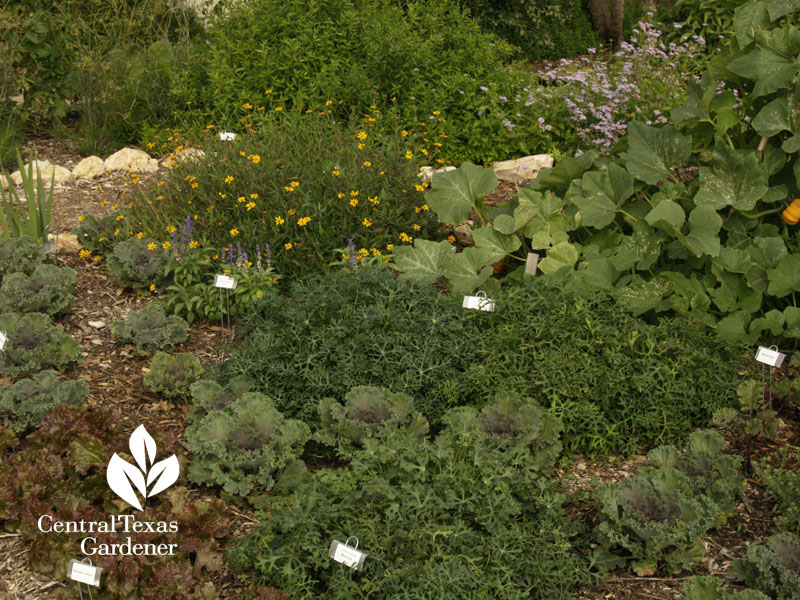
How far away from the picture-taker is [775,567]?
2.76 metres

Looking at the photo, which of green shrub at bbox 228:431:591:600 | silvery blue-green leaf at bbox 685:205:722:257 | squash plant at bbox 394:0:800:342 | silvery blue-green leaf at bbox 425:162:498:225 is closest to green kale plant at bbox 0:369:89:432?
green shrub at bbox 228:431:591:600

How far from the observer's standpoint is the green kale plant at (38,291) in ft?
14.3

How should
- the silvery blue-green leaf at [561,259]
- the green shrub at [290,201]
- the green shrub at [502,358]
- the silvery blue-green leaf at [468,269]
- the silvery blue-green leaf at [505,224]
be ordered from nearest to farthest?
the green shrub at [502,358], the silvery blue-green leaf at [468,269], the silvery blue-green leaf at [561,259], the silvery blue-green leaf at [505,224], the green shrub at [290,201]

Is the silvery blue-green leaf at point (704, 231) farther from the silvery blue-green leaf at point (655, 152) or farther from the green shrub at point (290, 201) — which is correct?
the green shrub at point (290, 201)

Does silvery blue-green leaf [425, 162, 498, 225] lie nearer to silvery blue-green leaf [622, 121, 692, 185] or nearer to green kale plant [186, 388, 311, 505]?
silvery blue-green leaf [622, 121, 692, 185]

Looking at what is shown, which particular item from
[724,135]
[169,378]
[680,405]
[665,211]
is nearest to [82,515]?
[169,378]

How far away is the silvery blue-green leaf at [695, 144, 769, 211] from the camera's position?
162 inches

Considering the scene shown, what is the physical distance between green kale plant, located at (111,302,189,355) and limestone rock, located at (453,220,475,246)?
73.3 inches

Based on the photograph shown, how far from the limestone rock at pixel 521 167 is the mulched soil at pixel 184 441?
210 mm

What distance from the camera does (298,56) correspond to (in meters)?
6.62

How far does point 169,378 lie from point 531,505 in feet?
5.96

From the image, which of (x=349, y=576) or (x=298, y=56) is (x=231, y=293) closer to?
(x=349, y=576)

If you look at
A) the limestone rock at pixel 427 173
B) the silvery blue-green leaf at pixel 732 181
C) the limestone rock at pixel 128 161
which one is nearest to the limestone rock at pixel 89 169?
the limestone rock at pixel 128 161

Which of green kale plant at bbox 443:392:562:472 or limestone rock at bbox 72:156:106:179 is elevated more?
green kale plant at bbox 443:392:562:472
